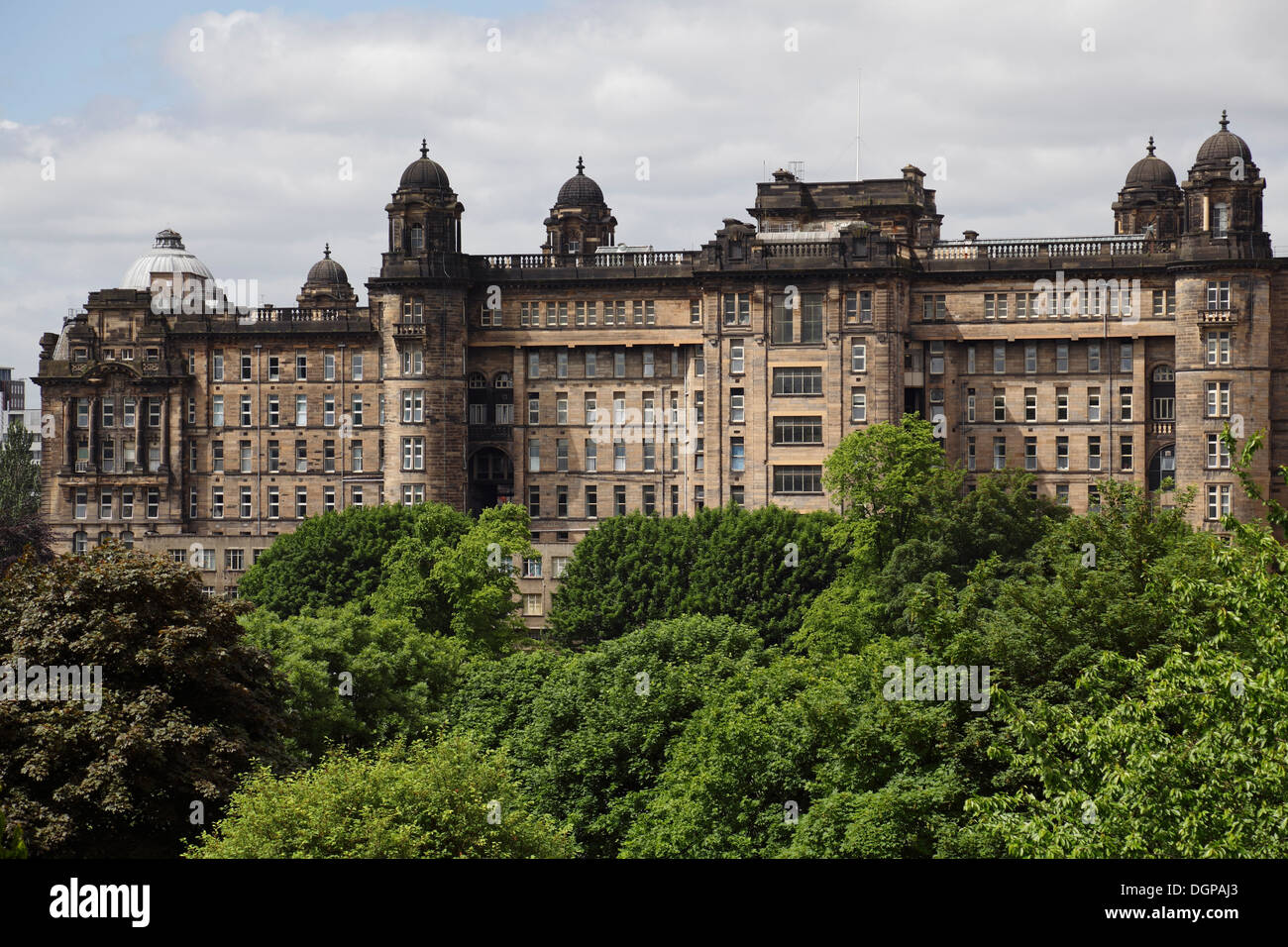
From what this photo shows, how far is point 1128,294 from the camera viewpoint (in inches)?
4232

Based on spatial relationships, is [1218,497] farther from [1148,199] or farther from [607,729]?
[607,729]

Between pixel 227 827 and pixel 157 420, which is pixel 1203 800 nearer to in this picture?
pixel 227 827

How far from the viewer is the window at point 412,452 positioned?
113m

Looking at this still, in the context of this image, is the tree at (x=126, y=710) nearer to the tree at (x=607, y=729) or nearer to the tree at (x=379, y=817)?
the tree at (x=379, y=817)

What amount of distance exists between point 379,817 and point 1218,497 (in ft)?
257

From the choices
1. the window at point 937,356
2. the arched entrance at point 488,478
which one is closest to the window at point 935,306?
the window at point 937,356

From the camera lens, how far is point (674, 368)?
11381 centimetres

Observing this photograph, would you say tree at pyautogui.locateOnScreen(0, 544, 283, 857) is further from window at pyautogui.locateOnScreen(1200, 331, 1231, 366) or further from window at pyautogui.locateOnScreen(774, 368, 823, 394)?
window at pyautogui.locateOnScreen(1200, 331, 1231, 366)

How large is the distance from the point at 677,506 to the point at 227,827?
79.5 metres

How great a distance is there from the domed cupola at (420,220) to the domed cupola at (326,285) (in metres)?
22.2

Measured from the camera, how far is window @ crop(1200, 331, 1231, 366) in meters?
103
